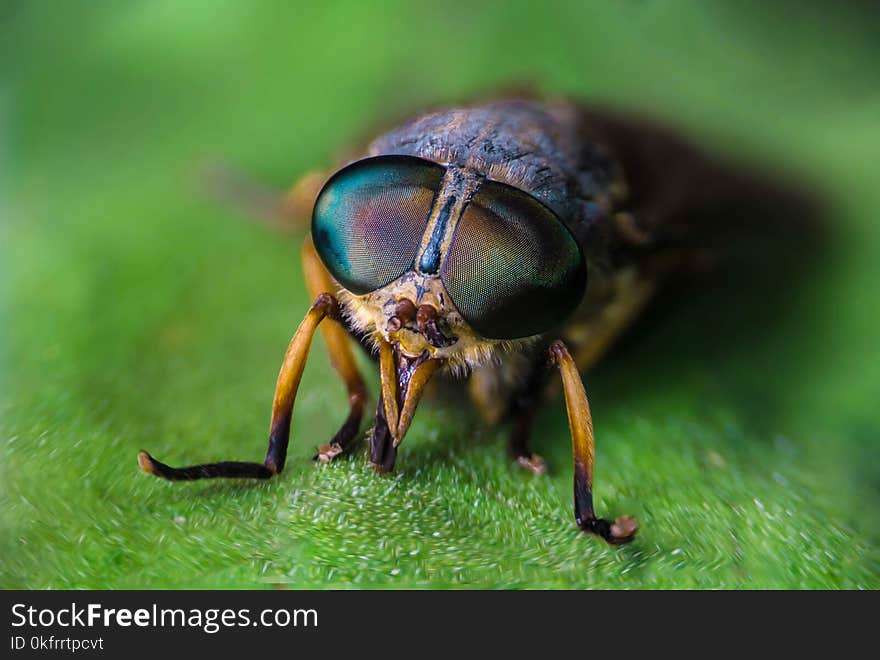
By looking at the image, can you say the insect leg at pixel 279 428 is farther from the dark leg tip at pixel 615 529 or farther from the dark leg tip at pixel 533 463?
the dark leg tip at pixel 615 529

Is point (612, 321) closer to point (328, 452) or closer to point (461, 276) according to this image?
point (461, 276)

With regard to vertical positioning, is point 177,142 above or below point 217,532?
above

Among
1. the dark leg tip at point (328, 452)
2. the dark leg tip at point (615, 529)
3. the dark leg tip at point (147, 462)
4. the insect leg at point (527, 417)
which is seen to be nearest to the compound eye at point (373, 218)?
the dark leg tip at point (328, 452)

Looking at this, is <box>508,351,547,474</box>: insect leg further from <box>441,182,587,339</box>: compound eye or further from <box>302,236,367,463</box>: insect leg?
<box>302,236,367,463</box>: insect leg

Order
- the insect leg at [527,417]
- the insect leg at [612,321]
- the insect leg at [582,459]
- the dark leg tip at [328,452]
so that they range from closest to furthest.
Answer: the insect leg at [582,459], the dark leg tip at [328,452], the insect leg at [527,417], the insect leg at [612,321]

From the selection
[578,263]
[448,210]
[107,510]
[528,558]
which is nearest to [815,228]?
[578,263]

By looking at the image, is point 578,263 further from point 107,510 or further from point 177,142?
point 177,142

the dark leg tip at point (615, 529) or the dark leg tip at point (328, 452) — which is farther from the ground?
the dark leg tip at point (615, 529)

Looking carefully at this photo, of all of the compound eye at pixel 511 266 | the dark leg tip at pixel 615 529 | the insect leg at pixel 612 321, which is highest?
the compound eye at pixel 511 266

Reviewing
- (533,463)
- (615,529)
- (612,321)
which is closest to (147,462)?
(533,463)
